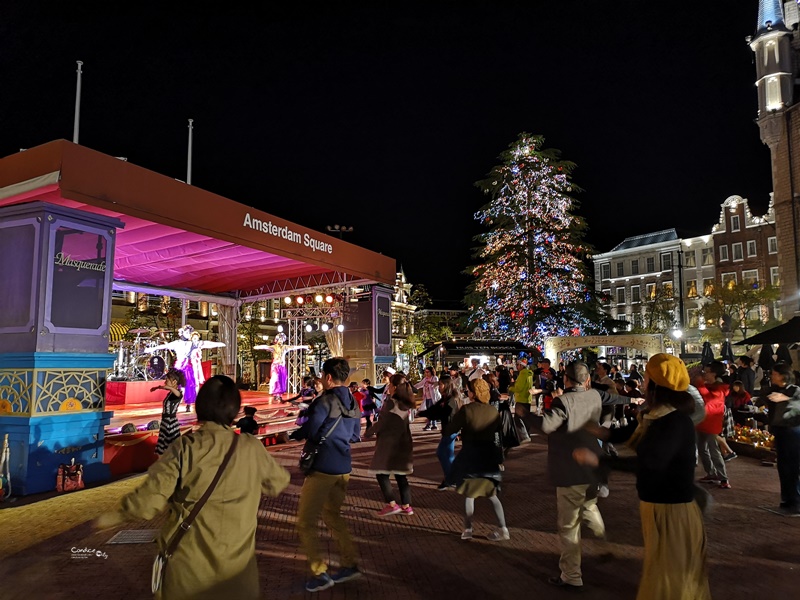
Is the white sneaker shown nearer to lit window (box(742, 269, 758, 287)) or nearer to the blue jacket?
the blue jacket

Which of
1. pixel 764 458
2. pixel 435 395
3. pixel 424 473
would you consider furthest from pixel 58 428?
pixel 764 458

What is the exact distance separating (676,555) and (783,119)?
28806 millimetres

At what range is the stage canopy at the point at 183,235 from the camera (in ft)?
29.8

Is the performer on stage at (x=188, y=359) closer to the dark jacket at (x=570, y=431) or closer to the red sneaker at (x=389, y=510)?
the red sneaker at (x=389, y=510)

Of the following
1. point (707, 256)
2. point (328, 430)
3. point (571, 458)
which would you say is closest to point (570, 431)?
point (571, 458)

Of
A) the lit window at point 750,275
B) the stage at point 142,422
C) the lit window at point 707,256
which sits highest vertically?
the lit window at point 707,256

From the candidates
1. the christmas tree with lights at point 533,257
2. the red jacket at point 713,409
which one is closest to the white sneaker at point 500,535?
the red jacket at point 713,409

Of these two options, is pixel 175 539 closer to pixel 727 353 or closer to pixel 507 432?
pixel 507 432

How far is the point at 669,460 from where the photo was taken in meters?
3.51

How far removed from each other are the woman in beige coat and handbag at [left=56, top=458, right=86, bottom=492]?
6.91 m

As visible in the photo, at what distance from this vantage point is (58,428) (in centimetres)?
866

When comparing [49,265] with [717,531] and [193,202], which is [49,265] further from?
[717,531]

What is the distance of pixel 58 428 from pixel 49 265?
2411 millimetres

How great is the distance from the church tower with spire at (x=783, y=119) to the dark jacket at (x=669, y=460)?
25.5 metres
